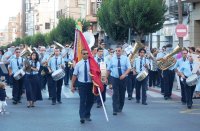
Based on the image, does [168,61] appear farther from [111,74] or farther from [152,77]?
[152,77]

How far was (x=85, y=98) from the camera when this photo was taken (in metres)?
14.5

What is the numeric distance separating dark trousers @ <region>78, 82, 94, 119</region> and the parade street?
0.27 m

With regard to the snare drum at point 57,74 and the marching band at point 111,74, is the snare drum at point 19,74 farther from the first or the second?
the snare drum at point 57,74

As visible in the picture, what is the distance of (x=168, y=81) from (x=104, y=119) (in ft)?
21.3

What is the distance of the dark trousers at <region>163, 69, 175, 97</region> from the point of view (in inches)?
830

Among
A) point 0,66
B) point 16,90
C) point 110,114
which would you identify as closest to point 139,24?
point 0,66

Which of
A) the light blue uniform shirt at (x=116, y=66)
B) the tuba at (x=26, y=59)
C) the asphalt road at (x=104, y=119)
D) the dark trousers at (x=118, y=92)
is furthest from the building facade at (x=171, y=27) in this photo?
the dark trousers at (x=118, y=92)

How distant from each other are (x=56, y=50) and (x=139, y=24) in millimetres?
19153

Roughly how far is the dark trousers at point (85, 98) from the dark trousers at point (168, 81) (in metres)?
6.82

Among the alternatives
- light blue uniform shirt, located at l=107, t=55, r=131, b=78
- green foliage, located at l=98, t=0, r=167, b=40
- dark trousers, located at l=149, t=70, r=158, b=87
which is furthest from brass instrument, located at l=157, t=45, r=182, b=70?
green foliage, located at l=98, t=0, r=167, b=40

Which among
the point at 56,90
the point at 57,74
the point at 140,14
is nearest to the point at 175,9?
the point at 140,14

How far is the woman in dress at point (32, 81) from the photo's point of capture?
59.6 ft

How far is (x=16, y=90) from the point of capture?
1952 centimetres

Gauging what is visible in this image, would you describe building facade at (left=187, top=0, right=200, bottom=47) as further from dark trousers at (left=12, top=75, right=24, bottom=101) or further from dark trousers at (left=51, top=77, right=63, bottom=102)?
dark trousers at (left=12, top=75, right=24, bottom=101)
